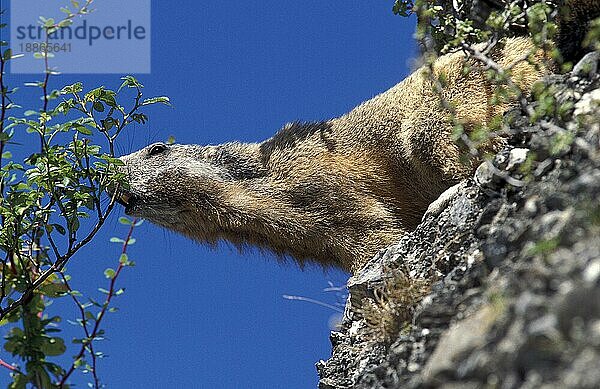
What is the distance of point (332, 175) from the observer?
12031 millimetres

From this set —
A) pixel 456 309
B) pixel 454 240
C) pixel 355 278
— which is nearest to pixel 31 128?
pixel 355 278

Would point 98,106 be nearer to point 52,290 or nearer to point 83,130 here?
point 83,130

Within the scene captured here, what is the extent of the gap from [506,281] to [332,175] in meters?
7.61

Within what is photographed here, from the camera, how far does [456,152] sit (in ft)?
34.8

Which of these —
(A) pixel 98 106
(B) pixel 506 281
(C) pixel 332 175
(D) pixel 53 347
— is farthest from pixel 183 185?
(B) pixel 506 281

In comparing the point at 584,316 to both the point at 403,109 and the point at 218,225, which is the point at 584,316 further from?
the point at 218,225

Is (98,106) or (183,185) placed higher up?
(183,185)

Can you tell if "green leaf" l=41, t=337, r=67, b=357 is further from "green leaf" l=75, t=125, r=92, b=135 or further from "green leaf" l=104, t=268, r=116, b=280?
"green leaf" l=75, t=125, r=92, b=135

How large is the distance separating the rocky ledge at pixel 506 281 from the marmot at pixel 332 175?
1.93 meters

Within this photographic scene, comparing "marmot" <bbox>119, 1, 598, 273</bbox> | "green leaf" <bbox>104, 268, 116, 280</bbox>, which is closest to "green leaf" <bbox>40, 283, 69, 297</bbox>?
"green leaf" <bbox>104, 268, 116, 280</bbox>

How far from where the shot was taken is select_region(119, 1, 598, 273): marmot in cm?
1088

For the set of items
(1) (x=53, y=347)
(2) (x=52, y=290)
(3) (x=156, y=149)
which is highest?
(3) (x=156, y=149)

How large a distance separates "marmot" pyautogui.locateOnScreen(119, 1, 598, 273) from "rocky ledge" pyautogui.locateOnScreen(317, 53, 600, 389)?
1.93 m

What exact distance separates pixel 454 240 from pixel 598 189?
3456mm
